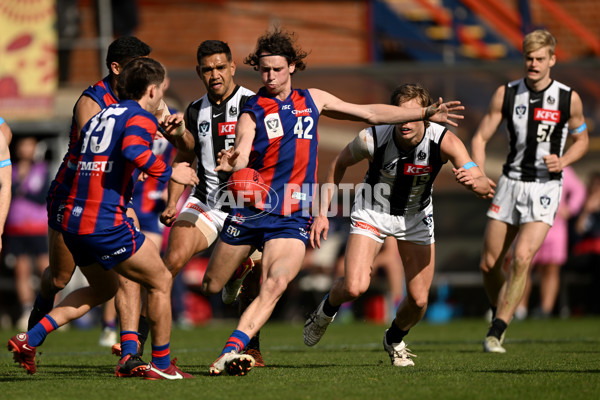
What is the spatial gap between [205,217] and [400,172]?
161cm

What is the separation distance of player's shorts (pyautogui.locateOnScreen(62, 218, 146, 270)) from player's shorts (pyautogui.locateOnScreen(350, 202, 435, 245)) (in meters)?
2.04

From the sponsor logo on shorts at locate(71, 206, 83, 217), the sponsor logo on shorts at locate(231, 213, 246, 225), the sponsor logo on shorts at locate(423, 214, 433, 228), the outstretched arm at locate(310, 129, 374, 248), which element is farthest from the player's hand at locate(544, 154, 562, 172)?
the sponsor logo on shorts at locate(71, 206, 83, 217)

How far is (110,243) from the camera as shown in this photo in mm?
6121

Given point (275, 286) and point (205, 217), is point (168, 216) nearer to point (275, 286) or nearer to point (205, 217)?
point (205, 217)

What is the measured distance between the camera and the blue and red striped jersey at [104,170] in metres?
6.11

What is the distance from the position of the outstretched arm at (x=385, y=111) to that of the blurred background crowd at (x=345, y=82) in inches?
205

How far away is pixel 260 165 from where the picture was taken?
6.98m

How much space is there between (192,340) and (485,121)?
434 centimetres

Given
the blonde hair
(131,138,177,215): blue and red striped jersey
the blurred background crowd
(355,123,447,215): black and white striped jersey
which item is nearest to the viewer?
(355,123,447,215): black and white striped jersey

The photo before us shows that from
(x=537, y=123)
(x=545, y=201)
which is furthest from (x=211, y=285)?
(x=537, y=123)

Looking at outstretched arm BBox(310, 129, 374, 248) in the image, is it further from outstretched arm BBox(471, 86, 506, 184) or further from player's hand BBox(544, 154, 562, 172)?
player's hand BBox(544, 154, 562, 172)

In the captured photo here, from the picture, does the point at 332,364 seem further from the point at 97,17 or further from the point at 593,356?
the point at 97,17

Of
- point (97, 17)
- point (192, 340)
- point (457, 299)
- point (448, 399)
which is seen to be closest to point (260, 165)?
point (448, 399)

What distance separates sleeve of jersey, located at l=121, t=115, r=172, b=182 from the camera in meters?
5.97
